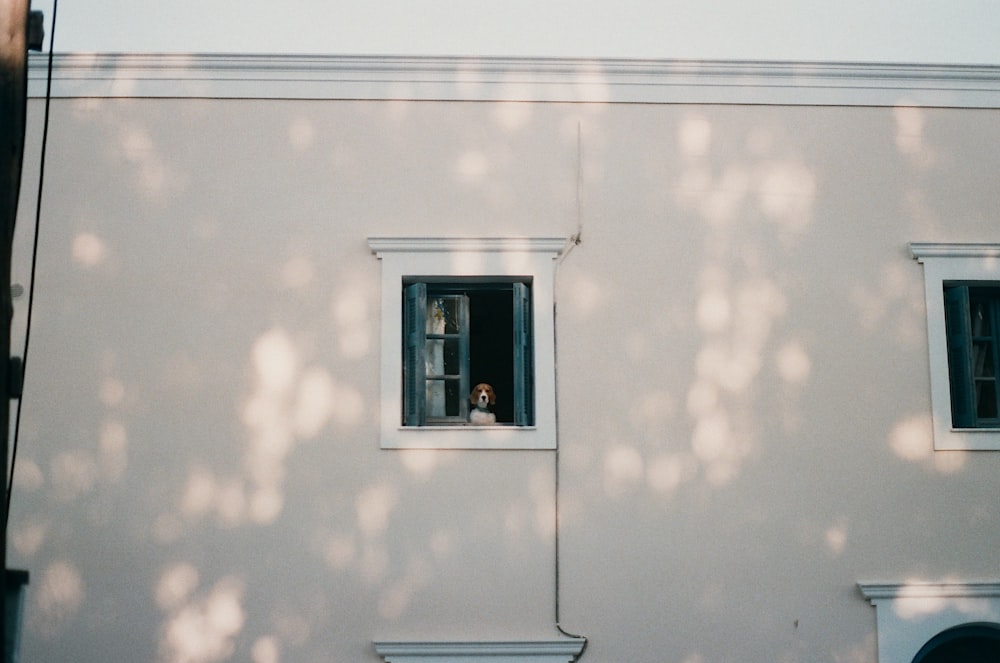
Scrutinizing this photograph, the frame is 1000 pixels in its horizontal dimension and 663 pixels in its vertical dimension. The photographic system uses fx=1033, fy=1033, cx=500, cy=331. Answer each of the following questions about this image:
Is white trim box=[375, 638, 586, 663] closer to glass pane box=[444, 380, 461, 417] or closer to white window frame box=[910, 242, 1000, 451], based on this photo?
glass pane box=[444, 380, 461, 417]

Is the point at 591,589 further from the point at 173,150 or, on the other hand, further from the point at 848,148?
the point at 173,150

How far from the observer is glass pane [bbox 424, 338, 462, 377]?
728cm

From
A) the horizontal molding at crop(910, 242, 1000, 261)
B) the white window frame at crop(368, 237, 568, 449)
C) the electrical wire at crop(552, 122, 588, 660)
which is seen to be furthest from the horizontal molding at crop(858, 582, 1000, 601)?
the white window frame at crop(368, 237, 568, 449)

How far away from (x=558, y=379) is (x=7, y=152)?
12.3 feet

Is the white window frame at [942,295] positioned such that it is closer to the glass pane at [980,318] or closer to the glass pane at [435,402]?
the glass pane at [980,318]

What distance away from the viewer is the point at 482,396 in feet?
23.5

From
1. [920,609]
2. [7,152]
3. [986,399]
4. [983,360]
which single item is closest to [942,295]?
[983,360]

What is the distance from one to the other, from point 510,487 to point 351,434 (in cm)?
113

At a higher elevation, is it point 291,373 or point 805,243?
point 805,243

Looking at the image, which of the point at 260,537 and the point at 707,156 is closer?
the point at 260,537

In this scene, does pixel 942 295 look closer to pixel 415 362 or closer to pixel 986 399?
pixel 986 399

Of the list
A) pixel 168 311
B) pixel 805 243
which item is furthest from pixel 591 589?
pixel 168 311

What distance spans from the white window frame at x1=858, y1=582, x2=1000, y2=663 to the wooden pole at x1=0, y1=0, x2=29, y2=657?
212 inches

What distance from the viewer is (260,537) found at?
22.6 feet
